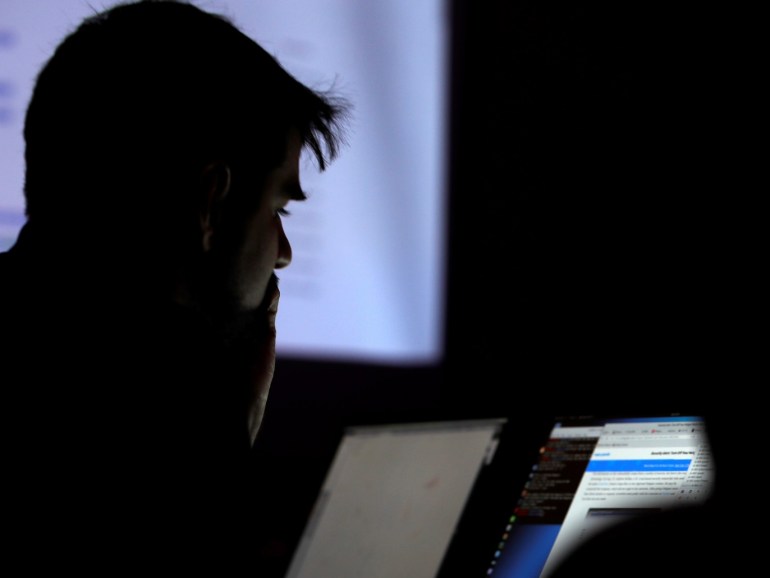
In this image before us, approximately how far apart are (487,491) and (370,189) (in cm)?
95

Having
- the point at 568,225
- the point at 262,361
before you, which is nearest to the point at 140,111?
the point at 262,361

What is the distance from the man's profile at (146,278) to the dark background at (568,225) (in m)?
0.79

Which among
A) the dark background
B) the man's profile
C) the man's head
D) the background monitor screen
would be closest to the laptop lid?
the man's profile

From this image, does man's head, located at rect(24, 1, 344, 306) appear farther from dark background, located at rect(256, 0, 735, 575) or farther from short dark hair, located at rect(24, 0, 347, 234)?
dark background, located at rect(256, 0, 735, 575)

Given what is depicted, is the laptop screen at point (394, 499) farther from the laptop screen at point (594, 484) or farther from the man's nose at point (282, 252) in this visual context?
the man's nose at point (282, 252)

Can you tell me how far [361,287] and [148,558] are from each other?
3.71ft

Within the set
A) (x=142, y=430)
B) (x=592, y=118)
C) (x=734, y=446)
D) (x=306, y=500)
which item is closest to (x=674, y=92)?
(x=592, y=118)

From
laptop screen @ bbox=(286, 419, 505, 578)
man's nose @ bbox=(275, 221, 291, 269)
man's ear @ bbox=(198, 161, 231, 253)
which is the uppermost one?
man's ear @ bbox=(198, 161, 231, 253)

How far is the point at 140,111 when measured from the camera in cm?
80

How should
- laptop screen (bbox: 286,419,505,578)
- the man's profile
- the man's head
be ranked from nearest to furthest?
the man's profile
the man's head
laptop screen (bbox: 286,419,505,578)

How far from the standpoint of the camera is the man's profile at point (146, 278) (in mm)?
646

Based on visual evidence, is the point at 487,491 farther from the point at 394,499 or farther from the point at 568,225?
the point at 568,225

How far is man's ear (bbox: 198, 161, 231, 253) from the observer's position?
31.4 inches

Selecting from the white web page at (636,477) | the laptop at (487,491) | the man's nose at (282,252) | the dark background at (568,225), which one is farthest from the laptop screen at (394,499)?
the dark background at (568,225)
